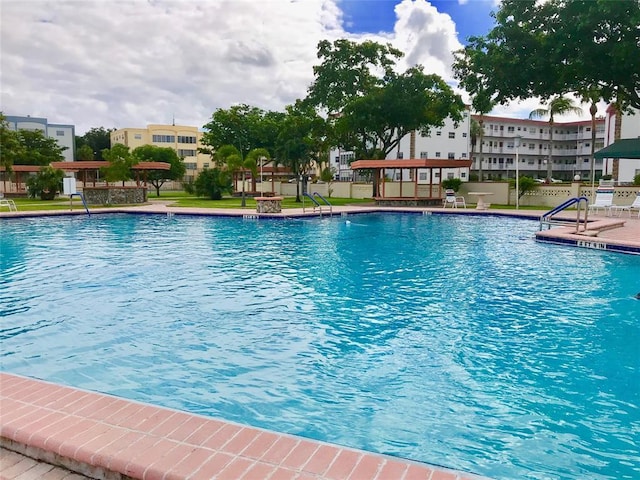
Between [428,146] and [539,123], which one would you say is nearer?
[428,146]

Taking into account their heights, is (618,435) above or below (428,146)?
below

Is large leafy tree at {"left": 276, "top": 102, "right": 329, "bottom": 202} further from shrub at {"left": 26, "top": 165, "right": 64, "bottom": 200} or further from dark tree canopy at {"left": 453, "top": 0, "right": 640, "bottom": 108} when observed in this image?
shrub at {"left": 26, "top": 165, "right": 64, "bottom": 200}

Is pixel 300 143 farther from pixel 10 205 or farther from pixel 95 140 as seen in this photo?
pixel 95 140

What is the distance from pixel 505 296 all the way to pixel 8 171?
132 feet

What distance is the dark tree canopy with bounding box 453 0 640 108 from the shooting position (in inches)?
681

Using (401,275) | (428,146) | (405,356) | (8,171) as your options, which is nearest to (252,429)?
(405,356)

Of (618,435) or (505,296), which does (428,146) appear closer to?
(505,296)

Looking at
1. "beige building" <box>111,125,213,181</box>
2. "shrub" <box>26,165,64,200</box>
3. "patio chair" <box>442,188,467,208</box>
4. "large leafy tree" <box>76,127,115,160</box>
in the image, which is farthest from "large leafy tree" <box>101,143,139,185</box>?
"large leafy tree" <box>76,127,115,160</box>

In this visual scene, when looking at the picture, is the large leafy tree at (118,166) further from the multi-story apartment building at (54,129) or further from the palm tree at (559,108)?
the multi-story apartment building at (54,129)

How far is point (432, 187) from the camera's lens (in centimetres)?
3123

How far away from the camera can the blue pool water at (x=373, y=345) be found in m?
3.83

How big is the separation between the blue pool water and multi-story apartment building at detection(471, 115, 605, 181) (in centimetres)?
5636

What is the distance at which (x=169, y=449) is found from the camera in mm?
2914

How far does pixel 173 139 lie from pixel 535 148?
50.6 meters
